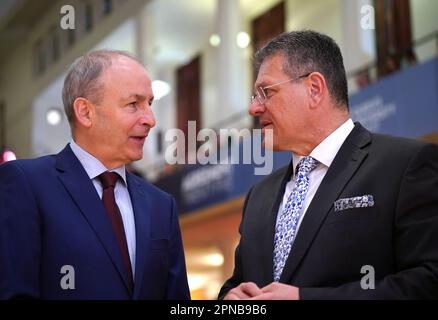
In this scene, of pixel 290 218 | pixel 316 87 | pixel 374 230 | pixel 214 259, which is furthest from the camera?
pixel 214 259

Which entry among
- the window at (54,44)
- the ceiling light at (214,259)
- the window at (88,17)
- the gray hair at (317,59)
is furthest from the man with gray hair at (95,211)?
the window at (54,44)

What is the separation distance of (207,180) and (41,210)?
40.6 ft

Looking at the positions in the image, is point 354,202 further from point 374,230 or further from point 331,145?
point 331,145

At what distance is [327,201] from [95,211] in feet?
2.88

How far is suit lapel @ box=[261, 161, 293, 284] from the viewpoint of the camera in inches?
123

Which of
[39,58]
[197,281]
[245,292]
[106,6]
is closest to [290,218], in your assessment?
[245,292]

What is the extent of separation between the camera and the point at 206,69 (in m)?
22.6

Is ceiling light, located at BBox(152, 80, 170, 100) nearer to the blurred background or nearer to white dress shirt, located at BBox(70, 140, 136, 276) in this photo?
the blurred background

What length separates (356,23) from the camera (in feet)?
46.6

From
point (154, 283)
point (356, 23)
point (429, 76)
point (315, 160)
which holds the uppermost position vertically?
point (356, 23)

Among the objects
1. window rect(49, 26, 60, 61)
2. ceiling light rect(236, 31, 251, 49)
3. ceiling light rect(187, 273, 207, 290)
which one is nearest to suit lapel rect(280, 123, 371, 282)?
ceiling light rect(236, 31, 251, 49)

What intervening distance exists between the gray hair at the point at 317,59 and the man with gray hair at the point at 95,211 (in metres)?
0.62
